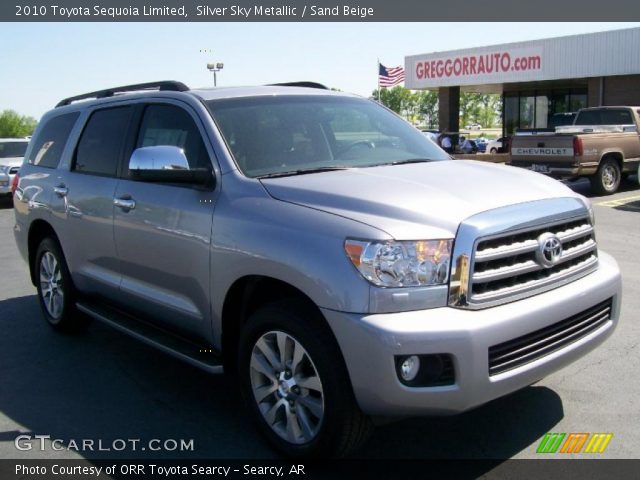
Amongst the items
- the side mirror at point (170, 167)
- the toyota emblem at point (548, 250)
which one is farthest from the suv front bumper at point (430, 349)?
the side mirror at point (170, 167)

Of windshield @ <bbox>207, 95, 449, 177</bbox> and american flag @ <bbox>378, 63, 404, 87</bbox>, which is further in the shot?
american flag @ <bbox>378, 63, 404, 87</bbox>

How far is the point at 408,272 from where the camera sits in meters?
3.09

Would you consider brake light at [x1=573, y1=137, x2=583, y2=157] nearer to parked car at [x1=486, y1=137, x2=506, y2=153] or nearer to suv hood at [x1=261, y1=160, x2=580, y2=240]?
suv hood at [x1=261, y1=160, x2=580, y2=240]

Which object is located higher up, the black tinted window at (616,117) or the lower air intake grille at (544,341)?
the black tinted window at (616,117)

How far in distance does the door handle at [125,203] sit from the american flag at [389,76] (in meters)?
31.1

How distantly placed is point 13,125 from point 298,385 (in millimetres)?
48821

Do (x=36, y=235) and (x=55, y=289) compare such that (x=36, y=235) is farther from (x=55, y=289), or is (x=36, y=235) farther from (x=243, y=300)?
(x=243, y=300)

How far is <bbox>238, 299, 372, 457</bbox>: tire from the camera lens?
126 inches

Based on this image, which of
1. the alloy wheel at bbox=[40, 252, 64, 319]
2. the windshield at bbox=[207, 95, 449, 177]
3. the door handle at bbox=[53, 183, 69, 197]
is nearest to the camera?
the windshield at bbox=[207, 95, 449, 177]

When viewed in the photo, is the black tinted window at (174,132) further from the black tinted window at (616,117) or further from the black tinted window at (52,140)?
the black tinted window at (616,117)

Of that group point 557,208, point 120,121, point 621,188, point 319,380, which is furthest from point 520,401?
point 621,188

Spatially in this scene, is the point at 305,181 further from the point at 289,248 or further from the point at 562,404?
the point at 562,404

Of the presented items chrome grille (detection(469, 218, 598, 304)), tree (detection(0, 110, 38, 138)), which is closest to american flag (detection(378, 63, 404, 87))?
tree (detection(0, 110, 38, 138))

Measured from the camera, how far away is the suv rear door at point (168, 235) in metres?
4.00
